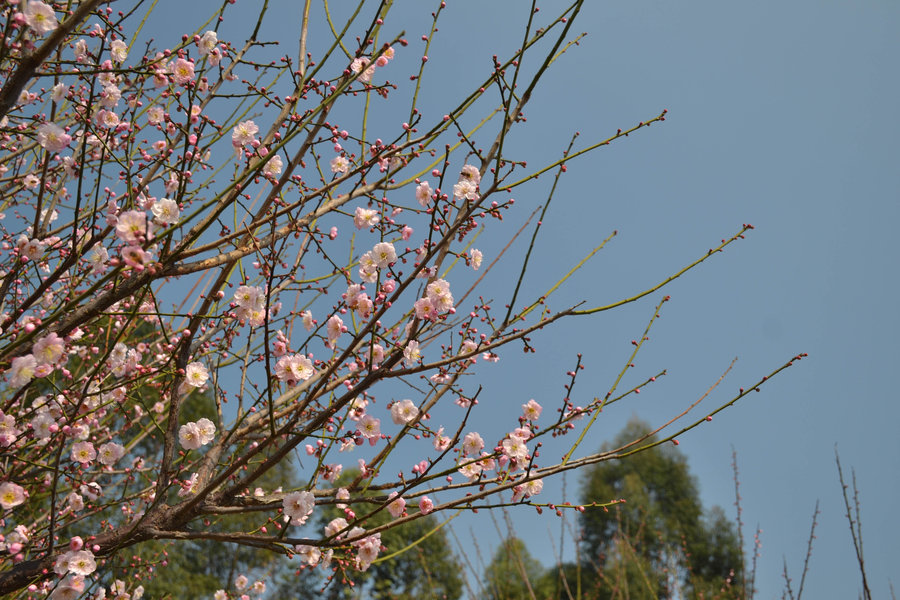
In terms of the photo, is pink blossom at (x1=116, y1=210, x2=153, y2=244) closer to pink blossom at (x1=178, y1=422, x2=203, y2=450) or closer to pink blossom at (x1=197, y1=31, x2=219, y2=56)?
pink blossom at (x1=178, y1=422, x2=203, y2=450)

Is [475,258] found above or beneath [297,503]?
above

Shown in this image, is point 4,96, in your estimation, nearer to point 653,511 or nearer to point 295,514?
point 295,514

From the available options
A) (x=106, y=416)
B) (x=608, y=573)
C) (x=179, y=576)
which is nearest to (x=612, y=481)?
(x=608, y=573)

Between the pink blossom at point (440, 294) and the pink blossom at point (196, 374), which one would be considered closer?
the pink blossom at point (440, 294)

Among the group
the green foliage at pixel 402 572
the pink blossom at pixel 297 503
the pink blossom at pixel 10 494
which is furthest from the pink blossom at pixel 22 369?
the green foliage at pixel 402 572

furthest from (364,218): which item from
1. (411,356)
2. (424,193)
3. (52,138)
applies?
(52,138)

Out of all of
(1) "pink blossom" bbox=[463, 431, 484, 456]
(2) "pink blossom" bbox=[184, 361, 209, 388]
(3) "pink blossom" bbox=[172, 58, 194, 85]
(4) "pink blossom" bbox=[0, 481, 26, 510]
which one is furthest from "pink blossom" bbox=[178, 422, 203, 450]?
(3) "pink blossom" bbox=[172, 58, 194, 85]

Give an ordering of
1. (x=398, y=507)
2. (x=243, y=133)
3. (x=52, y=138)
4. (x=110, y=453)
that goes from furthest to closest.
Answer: (x=110, y=453) < (x=243, y=133) < (x=398, y=507) < (x=52, y=138)

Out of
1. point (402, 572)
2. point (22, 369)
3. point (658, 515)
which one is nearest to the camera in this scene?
point (22, 369)

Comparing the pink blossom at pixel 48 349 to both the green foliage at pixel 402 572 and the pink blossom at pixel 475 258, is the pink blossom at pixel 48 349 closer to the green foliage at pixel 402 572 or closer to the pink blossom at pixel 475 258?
the pink blossom at pixel 475 258

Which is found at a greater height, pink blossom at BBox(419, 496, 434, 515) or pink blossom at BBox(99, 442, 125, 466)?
pink blossom at BBox(99, 442, 125, 466)

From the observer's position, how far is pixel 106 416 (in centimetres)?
329

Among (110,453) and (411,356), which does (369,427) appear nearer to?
(411,356)

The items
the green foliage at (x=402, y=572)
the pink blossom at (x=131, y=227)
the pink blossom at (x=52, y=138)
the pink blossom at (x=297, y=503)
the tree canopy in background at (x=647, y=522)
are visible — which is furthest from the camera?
the tree canopy in background at (x=647, y=522)
